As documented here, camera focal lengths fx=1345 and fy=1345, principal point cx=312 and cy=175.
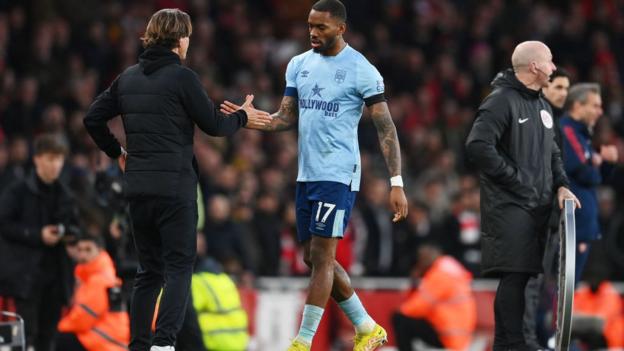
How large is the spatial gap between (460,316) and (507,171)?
19.1 ft

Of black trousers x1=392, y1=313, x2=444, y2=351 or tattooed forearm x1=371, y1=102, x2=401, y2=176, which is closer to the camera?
tattooed forearm x1=371, y1=102, x2=401, y2=176

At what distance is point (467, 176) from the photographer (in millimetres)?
→ 19844

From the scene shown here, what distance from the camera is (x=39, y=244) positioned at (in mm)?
11570

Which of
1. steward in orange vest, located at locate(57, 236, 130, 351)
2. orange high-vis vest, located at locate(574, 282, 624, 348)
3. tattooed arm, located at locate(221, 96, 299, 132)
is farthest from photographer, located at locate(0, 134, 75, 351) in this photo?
orange high-vis vest, located at locate(574, 282, 624, 348)

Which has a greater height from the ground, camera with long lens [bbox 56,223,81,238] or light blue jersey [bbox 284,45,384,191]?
light blue jersey [bbox 284,45,384,191]

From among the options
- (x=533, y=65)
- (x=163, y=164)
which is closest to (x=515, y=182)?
(x=533, y=65)

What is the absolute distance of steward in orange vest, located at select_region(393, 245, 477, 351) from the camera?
49.1 ft

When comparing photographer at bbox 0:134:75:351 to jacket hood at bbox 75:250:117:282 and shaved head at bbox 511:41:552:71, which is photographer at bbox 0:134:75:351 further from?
shaved head at bbox 511:41:552:71

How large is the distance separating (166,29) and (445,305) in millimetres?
7188

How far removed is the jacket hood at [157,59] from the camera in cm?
868

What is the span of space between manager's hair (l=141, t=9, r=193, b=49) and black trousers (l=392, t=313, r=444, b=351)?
7.06 m

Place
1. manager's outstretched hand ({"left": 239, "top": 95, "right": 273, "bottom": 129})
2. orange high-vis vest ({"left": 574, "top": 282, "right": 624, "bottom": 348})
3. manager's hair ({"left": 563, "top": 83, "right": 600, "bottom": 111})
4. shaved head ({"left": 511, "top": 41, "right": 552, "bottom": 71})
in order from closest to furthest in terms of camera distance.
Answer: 1. manager's outstretched hand ({"left": 239, "top": 95, "right": 273, "bottom": 129})
2. shaved head ({"left": 511, "top": 41, "right": 552, "bottom": 71})
3. manager's hair ({"left": 563, "top": 83, "right": 600, "bottom": 111})
4. orange high-vis vest ({"left": 574, "top": 282, "right": 624, "bottom": 348})

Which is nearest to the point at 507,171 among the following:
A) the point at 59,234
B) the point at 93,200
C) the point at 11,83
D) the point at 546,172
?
the point at 546,172

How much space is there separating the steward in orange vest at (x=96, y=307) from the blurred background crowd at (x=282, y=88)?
0.63 metres
